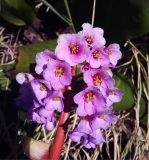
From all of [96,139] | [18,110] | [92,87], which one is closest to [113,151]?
[18,110]

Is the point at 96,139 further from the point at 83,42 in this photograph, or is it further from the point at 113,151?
the point at 113,151

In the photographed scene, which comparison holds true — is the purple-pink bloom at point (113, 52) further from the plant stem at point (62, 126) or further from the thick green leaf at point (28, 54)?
the thick green leaf at point (28, 54)

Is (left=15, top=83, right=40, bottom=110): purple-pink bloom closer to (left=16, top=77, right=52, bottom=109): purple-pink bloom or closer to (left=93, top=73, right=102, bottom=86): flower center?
(left=16, top=77, right=52, bottom=109): purple-pink bloom

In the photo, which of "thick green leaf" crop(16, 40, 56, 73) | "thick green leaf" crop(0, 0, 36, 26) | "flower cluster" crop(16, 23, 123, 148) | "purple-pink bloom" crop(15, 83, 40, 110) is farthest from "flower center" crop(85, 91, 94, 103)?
"thick green leaf" crop(0, 0, 36, 26)

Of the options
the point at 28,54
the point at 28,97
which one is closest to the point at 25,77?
the point at 28,97

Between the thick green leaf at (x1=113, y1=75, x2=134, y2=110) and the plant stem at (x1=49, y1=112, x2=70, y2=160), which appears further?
the thick green leaf at (x1=113, y1=75, x2=134, y2=110)

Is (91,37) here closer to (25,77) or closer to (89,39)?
(89,39)
